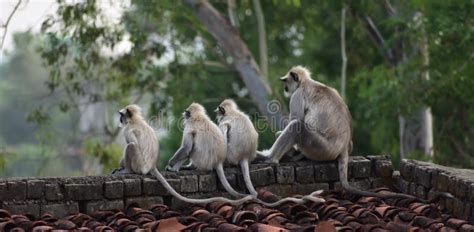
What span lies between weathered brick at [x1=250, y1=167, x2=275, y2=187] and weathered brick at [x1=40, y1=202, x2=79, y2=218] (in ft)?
5.06

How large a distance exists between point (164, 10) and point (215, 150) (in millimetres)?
9838

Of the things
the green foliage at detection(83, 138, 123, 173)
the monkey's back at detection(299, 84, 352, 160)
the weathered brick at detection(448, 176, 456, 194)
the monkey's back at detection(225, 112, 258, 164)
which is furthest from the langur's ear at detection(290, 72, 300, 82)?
the green foliage at detection(83, 138, 123, 173)

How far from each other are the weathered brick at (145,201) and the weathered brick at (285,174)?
106cm

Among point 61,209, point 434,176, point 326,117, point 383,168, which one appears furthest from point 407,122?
point 61,209

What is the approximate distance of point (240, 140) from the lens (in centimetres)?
810

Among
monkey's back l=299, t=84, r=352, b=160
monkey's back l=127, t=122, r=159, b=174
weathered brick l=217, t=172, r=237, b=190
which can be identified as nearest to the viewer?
monkey's back l=127, t=122, r=159, b=174

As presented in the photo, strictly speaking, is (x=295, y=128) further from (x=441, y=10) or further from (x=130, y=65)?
(x=130, y=65)

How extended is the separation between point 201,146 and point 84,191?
1.21 meters

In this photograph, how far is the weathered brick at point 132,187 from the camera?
285 inches

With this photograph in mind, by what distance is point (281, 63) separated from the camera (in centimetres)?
2652

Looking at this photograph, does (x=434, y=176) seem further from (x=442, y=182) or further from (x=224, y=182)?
(x=224, y=182)

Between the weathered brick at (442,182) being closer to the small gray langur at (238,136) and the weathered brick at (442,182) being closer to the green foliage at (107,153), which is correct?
the small gray langur at (238,136)

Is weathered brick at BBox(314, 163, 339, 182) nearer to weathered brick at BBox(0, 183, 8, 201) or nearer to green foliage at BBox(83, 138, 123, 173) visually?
weathered brick at BBox(0, 183, 8, 201)

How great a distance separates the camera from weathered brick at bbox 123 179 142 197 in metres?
7.25
